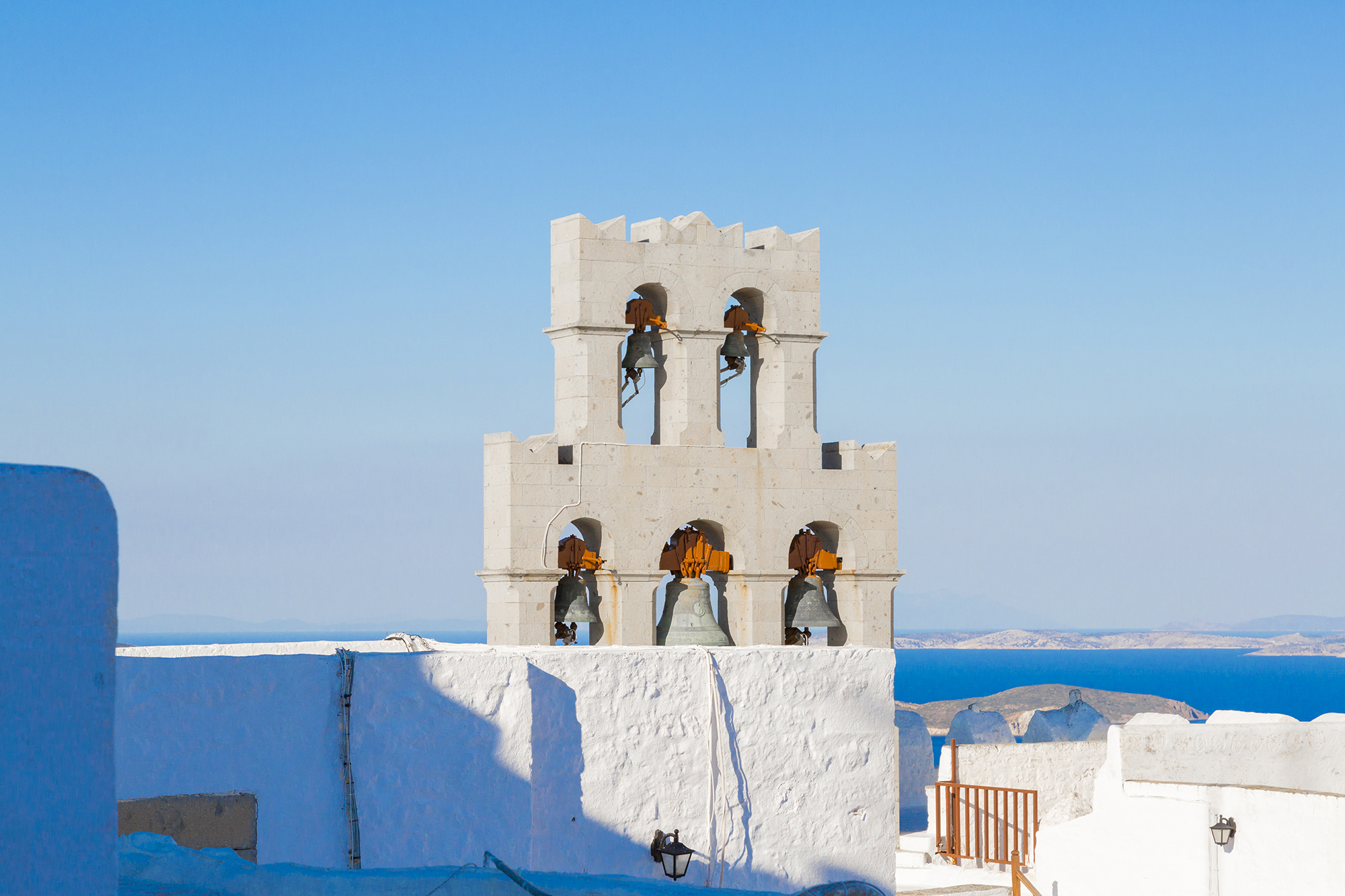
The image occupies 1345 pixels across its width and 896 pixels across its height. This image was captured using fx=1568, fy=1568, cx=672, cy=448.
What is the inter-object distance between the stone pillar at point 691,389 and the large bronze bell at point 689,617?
5.01ft

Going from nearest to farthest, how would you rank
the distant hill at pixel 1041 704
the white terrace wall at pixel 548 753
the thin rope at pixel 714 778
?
the white terrace wall at pixel 548 753 < the thin rope at pixel 714 778 < the distant hill at pixel 1041 704

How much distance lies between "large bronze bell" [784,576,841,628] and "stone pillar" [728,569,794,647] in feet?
0.85

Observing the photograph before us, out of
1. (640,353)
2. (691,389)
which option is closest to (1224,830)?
(691,389)

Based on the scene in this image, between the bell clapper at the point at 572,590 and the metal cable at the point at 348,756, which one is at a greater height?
the bell clapper at the point at 572,590

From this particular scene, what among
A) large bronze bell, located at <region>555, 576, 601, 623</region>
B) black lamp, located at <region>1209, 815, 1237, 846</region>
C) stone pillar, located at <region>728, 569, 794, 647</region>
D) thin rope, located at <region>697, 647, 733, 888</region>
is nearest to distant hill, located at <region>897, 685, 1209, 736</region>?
black lamp, located at <region>1209, 815, 1237, 846</region>

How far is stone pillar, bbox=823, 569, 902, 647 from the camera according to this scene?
17156 mm

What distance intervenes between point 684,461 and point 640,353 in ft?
4.14

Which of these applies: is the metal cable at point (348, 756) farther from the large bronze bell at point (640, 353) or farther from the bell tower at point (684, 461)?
the large bronze bell at point (640, 353)

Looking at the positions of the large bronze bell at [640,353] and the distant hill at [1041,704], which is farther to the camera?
the distant hill at [1041,704]

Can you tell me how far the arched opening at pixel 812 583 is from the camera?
55.9ft

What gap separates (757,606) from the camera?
54.6 feet

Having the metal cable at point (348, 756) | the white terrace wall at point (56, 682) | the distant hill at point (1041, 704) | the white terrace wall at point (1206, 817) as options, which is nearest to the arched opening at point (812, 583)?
the white terrace wall at point (1206, 817)

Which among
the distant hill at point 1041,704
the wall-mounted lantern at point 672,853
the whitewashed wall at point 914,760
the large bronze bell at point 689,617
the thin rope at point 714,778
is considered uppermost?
the large bronze bell at point 689,617

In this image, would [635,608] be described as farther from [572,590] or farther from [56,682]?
[56,682]
